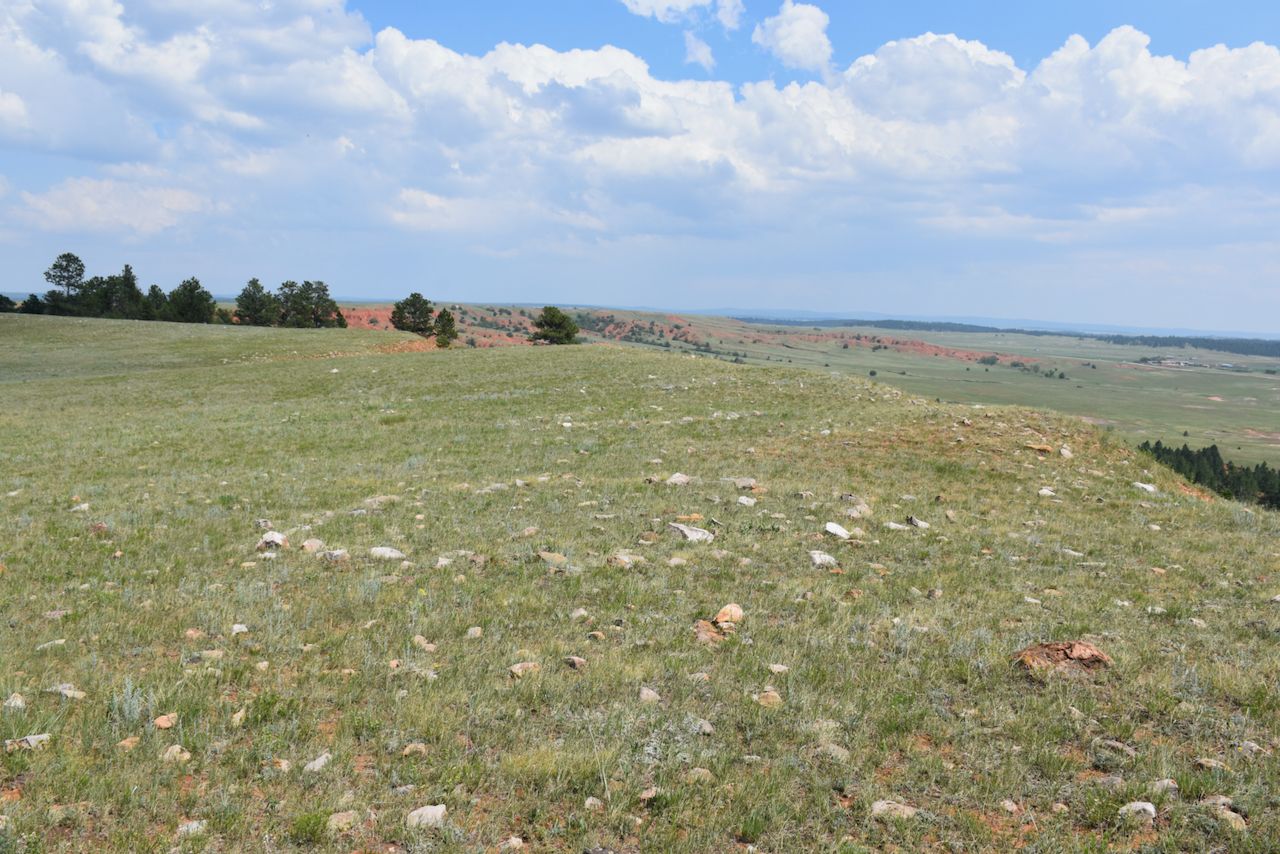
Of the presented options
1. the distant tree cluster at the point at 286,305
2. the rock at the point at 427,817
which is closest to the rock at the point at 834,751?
A: the rock at the point at 427,817

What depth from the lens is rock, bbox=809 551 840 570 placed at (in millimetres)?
10938

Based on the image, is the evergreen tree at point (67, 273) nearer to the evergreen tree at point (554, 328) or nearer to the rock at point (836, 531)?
the evergreen tree at point (554, 328)

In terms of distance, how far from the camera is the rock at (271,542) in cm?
1130

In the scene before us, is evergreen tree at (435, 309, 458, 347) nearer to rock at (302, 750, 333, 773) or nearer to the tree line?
the tree line

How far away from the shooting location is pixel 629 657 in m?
7.70

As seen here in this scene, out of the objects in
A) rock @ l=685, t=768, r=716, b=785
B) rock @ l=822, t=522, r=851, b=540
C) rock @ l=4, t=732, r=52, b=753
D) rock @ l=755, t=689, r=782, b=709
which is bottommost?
rock @ l=685, t=768, r=716, b=785

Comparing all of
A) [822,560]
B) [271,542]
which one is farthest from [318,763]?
[822,560]

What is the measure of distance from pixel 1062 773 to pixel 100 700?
8.43m

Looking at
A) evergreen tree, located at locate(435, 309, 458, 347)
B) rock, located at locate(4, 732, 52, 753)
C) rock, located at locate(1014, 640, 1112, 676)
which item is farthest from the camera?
evergreen tree, located at locate(435, 309, 458, 347)

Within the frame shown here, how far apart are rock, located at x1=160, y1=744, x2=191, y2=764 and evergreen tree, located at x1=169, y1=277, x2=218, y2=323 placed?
404 feet

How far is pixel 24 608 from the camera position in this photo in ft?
28.3

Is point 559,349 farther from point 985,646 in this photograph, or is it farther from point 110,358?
point 985,646

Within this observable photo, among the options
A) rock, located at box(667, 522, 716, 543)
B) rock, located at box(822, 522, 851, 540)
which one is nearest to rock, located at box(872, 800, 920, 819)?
rock, located at box(667, 522, 716, 543)

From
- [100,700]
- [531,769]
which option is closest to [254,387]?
[100,700]
